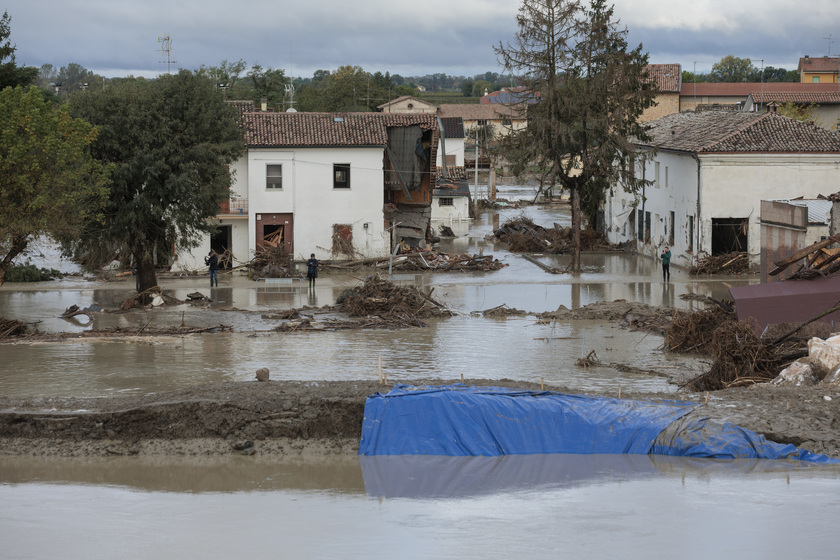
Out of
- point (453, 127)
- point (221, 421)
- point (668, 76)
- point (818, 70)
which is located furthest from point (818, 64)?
point (221, 421)

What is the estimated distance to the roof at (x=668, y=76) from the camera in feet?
290

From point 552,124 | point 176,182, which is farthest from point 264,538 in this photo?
point 552,124

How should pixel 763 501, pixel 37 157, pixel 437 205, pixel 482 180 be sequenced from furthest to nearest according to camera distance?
pixel 482 180
pixel 437 205
pixel 37 157
pixel 763 501

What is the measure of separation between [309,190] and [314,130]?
2.83 metres

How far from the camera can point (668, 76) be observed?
8944 centimetres

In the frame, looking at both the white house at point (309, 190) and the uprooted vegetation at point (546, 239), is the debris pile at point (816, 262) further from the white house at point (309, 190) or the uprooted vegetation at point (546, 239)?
the uprooted vegetation at point (546, 239)

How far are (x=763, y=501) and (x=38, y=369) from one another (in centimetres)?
1489

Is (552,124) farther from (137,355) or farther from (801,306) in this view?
(137,355)

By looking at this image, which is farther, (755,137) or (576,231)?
(576,231)

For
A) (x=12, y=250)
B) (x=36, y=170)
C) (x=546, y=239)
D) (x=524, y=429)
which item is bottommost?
(x=524, y=429)

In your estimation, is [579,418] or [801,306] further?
[801,306]

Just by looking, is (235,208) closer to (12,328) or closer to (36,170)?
(12,328)

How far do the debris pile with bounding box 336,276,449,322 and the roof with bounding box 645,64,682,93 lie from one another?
219ft

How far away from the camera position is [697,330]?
69.9 ft
